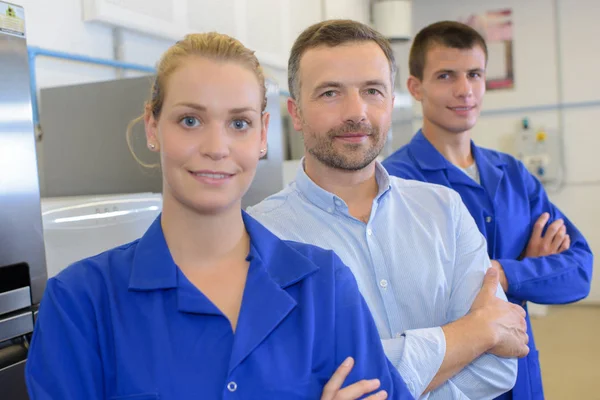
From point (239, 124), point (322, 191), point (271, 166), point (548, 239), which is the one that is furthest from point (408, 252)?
point (271, 166)

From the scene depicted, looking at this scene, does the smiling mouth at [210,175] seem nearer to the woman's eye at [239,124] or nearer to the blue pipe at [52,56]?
the woman's eye at [239,124]

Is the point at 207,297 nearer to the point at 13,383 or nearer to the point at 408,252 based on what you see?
the point at 408,252

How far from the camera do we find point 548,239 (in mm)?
1691

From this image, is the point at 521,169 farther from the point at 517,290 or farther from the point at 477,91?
the point at 517,290

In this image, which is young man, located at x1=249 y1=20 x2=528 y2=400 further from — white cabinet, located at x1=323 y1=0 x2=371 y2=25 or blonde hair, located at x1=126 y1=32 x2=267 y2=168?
white cabinet, located at x1=323 y1=0 x2=371 y2=25

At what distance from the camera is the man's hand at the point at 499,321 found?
1.21 m

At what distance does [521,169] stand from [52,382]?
1496mm

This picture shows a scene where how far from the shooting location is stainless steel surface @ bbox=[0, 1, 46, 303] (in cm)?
127

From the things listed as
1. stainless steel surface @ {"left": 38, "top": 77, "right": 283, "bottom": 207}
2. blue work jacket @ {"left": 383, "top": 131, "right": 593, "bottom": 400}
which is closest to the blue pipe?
stainless steel surface @ {"left": 38, "top": 77, "right": 283, "bottom": 207}

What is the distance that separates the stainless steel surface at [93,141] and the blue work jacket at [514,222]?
3.03 ft

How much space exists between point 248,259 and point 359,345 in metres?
0.25

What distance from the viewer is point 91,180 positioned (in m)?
2.20

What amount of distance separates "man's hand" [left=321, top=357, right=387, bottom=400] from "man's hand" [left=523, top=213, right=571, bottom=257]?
0.96 m

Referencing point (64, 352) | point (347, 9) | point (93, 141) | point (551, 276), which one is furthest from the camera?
point (347, 9)
